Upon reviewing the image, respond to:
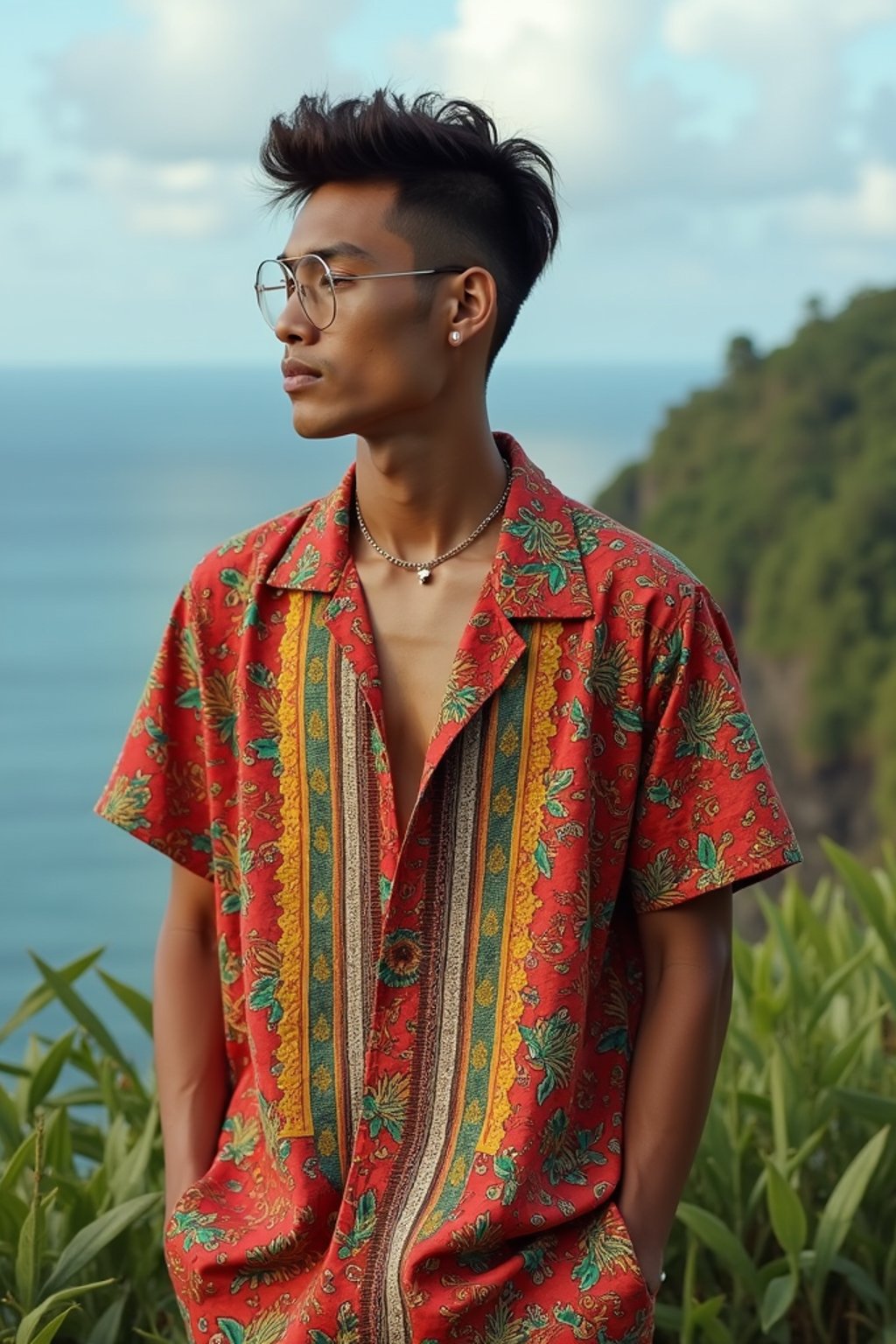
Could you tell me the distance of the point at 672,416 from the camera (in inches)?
897

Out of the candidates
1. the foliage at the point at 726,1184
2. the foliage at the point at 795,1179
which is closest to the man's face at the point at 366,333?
the foliage at the point at 726,1184

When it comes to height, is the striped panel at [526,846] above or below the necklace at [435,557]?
below

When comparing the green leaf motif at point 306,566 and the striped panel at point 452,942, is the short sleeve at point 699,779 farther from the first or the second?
the green leaf motif at point 306,566

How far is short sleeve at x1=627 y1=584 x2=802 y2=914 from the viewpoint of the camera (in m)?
2.05

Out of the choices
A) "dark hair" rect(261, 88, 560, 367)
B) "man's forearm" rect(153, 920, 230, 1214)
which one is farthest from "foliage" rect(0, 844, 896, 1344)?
"dark hair" rect(261, 88, 560, 367)

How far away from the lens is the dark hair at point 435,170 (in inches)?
79.6

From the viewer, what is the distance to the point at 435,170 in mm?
2051

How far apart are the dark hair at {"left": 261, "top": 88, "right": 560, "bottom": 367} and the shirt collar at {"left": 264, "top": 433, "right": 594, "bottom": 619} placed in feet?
0.56

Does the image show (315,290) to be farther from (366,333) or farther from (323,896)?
(323,896)

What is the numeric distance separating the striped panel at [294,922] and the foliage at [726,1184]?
1.12ft

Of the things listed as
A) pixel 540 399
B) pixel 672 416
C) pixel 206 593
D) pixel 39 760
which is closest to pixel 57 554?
pixel 39 760

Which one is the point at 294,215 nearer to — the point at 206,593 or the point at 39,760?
the point at 206,593

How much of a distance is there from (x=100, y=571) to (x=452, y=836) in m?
49.2

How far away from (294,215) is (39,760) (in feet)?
127
